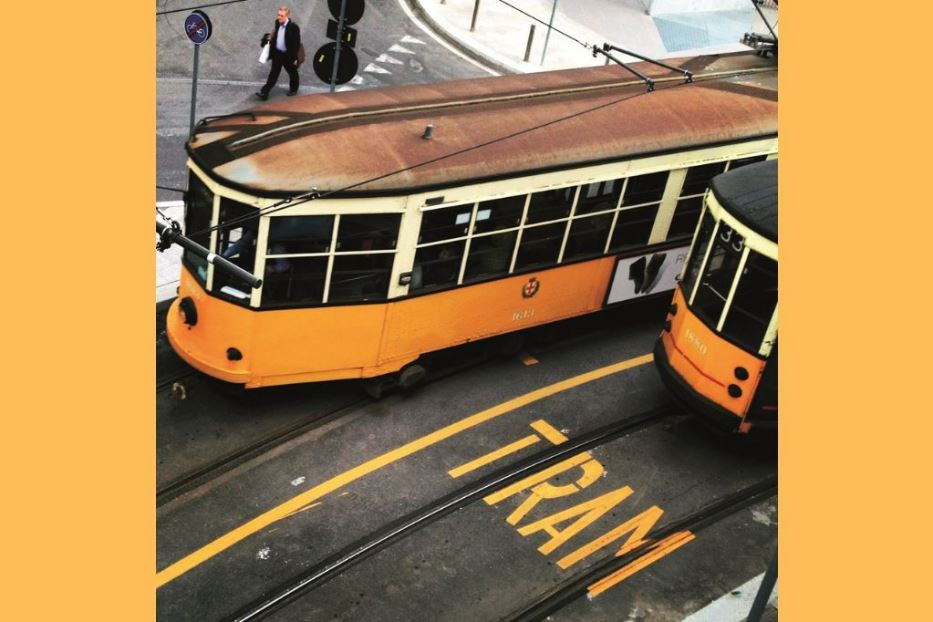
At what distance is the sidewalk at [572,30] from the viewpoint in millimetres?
21188

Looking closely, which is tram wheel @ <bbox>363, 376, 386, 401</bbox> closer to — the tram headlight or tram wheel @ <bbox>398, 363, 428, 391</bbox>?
tram wheel @ <bbox>398, 363, 428, 391</bbox>

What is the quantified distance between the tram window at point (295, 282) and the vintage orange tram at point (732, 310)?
130 inches

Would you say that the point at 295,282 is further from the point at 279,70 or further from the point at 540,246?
the point at 279,70

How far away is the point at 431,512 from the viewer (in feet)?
33.4

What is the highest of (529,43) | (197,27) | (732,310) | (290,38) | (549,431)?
(197,27)

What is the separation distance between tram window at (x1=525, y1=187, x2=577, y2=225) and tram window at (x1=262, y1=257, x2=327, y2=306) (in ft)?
7.05

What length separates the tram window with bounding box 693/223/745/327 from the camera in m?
10.3

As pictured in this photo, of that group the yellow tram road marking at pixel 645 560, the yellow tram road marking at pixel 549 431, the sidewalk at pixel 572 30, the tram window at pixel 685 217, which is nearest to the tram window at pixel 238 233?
the yellow tram road marking at pixel 549 431

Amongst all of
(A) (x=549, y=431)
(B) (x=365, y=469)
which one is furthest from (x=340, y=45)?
(B) (x=365, y=469)

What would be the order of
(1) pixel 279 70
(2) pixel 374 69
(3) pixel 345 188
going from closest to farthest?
(3) pixel 345 188, (1) pixel 279 70, (2) pixel 374 69

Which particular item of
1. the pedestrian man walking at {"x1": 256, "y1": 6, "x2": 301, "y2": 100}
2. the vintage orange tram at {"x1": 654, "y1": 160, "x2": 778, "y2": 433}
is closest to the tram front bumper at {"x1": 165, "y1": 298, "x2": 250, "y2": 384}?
the vintage orange tram at {"x1": 654, "y1": 160, "x2": 778, "y2": 433}

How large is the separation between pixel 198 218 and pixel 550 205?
3.20 m

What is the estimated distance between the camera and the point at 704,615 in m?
9.46

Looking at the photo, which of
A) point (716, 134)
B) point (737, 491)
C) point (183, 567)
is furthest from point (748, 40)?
point (183, 567)
